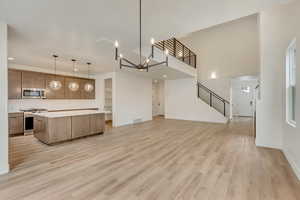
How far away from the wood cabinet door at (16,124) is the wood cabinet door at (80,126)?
2444mm

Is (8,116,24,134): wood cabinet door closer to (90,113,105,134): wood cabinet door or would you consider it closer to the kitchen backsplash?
the kitchen backsplash

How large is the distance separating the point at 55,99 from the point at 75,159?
472cm

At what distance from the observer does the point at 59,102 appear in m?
6.94

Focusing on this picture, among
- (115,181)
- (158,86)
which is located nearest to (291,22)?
(115,181)

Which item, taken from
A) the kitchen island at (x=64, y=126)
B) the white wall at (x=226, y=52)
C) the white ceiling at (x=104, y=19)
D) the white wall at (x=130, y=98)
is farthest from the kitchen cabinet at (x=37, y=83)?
the white wall at (x=226, y=52)

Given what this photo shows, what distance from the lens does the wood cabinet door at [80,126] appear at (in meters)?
4.64

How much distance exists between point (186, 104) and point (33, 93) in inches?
309

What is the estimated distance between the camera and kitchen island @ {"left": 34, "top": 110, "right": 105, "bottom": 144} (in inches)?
163

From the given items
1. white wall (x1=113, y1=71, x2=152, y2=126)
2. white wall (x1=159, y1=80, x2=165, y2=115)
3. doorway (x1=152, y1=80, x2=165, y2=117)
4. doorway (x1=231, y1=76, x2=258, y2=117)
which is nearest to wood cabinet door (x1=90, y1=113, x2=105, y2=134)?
white wall (x1=113, y1=71, x2=152, y2=126)

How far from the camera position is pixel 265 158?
323 cm

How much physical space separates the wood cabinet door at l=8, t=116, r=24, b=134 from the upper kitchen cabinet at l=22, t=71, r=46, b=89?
1270 millimetres

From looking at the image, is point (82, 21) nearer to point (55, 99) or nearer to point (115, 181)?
point (115, 181)

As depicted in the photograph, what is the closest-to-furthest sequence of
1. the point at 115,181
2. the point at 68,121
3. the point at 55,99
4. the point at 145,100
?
the point at 115,181, the point at 68,121, the point at 55,99, the point at 145,100

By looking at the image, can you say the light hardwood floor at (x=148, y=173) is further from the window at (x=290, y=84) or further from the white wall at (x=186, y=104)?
the white wall at (x=186, y=104)
